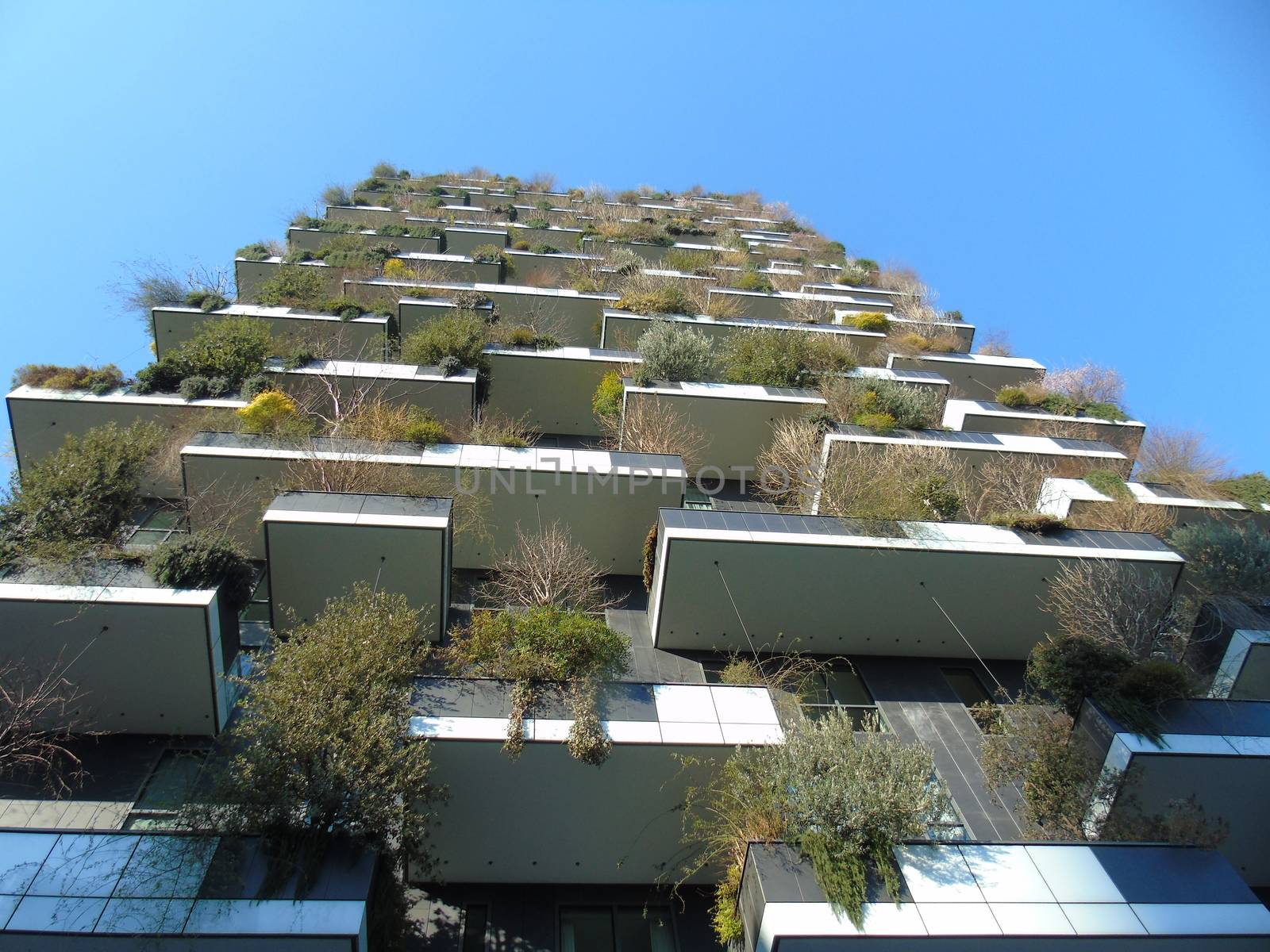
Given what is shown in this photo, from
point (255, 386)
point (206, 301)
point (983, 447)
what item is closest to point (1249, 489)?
point (983, 447)

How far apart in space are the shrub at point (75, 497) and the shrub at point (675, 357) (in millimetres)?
8424

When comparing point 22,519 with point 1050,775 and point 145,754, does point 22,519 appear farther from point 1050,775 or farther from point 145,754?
point 1050,775

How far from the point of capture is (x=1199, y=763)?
7219mm

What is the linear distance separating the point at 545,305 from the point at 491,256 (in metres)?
5.28

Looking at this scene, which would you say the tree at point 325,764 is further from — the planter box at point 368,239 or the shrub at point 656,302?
the planter box at point 368,239

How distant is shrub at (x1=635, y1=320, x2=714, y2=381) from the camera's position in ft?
46.6

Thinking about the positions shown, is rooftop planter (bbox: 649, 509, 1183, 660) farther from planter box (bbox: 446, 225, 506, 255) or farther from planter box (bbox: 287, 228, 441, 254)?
planter box (bbox: 446, 225, 506, 255)

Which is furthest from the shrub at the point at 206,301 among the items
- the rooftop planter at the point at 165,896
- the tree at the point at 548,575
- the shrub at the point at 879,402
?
the shrub at the point at 879,402

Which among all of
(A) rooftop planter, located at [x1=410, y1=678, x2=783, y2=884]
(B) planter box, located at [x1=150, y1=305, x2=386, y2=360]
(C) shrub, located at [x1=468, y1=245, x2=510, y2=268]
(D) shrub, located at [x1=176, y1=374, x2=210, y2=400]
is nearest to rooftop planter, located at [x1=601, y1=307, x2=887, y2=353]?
(B) planter box, located at [x1=150, y1=305, x2=386, y2=360]

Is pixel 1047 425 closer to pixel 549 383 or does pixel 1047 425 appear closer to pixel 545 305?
pixel 549 383

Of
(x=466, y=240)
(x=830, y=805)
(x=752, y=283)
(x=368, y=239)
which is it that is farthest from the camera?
(x=466, y=240)

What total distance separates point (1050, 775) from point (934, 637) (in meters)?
2.92

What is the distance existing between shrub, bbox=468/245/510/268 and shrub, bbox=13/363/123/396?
11.7 meters

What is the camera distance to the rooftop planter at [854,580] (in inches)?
380
